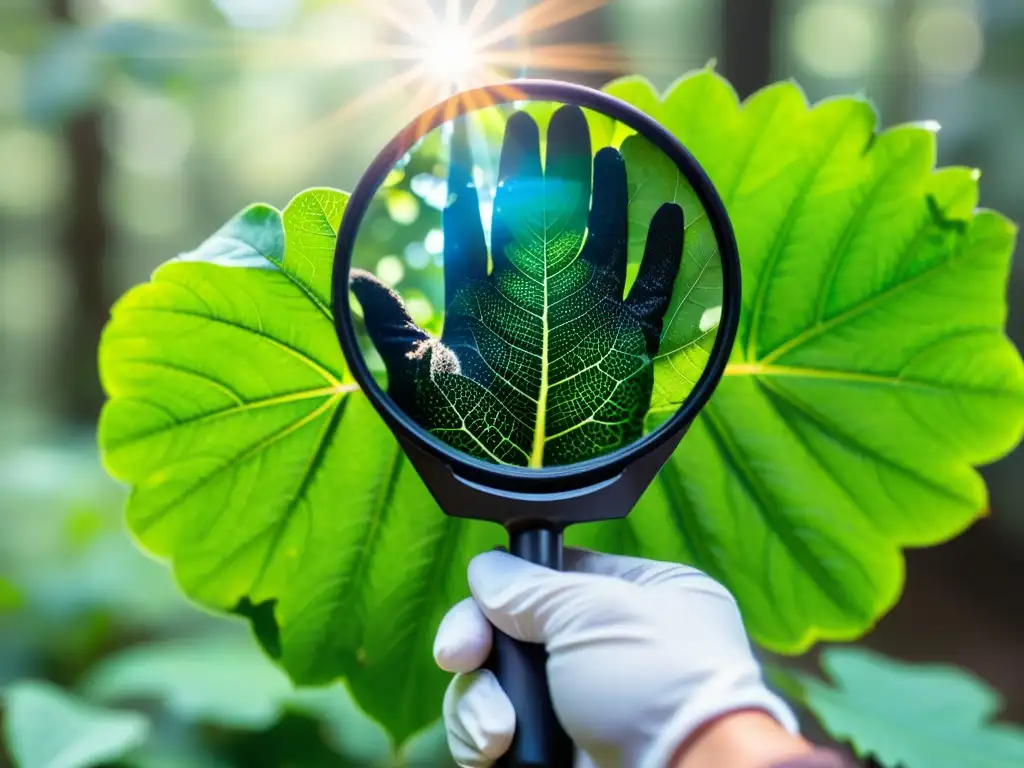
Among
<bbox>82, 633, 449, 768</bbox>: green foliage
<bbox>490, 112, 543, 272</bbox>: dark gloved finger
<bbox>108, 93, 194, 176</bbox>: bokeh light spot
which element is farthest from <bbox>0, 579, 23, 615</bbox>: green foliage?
<bbox>108, 93, 194, 176</bbox>: bokeh light spot

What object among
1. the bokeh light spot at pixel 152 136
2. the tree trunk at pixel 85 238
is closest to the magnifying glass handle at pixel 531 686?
the tree trunk at pixel 85 238

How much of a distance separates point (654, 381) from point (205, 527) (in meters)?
0.41

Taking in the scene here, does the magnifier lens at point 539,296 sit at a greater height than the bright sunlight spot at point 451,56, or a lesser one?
lesser

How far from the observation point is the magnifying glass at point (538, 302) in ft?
1.99

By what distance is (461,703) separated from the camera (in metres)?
0.59

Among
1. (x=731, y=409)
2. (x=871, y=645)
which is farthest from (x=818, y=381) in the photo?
(x=871, y=645)

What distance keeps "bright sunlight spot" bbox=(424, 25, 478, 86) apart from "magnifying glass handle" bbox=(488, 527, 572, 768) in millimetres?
416

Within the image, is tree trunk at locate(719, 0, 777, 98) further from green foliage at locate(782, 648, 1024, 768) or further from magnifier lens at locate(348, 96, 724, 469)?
magnifier lens at locate(348, 96, 724, 469)

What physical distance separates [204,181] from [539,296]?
5.65 meters

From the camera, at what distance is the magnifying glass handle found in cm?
56

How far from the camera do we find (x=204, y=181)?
5727 mm

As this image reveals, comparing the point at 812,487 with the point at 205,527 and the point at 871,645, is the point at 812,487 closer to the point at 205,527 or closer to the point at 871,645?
the point at 205,527

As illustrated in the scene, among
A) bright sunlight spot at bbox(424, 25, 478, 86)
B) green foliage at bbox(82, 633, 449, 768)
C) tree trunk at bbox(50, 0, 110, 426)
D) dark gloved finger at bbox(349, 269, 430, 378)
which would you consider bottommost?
green foliage at bbox(82, 633, 449, 768)

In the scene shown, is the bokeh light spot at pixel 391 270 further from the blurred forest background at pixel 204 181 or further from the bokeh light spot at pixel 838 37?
the bokeh light spot at pixel 838 37
